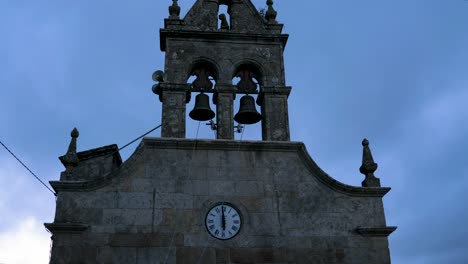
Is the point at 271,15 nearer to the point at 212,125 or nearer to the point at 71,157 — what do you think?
the point at 212,125

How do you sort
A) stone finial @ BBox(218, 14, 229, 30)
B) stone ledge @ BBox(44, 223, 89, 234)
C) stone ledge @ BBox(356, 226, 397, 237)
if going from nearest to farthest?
stone ledge @ BBox(44, 223, 89, 234) → stone ledge @ BBox(356, 226, 397, 237) → stone finial @ BBox(218, 14, 229, 30)

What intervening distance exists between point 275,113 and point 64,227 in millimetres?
5300

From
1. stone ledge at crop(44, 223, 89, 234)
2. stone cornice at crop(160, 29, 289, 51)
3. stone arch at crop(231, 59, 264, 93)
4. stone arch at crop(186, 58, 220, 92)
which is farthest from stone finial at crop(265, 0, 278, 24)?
stone ledge at crop(44, 223, 89, 234)

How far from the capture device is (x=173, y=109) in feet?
43.4

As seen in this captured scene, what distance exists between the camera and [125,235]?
11695 mm

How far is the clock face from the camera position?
39.1 ft

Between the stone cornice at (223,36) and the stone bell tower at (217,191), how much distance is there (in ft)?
0.08

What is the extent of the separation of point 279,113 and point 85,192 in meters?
4.70

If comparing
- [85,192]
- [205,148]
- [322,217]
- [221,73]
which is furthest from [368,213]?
[85,192]

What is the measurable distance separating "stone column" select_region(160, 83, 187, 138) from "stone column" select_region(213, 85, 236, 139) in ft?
2.55

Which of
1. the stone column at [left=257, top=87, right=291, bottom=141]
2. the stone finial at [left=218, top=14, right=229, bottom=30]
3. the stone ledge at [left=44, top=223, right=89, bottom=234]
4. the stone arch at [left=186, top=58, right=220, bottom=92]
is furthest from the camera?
the stone finial at [left=218, top=14, right=229, bottom=30]

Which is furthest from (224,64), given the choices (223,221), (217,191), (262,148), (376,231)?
(376,231)

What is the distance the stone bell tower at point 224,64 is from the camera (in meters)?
13.3

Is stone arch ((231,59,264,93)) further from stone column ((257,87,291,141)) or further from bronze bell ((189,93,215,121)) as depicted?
bronze bell ((189,93,215,121))
